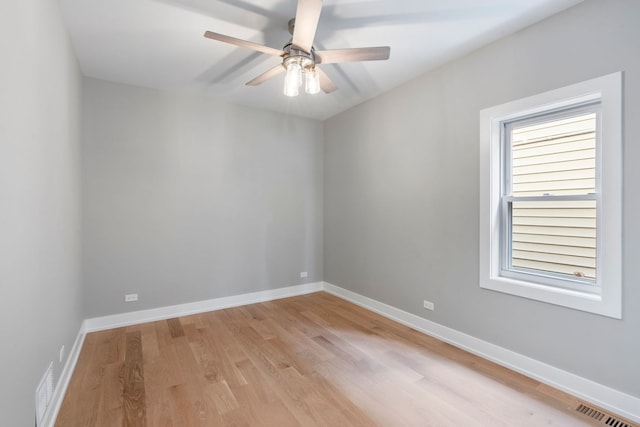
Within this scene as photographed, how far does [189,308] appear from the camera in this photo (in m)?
3.64

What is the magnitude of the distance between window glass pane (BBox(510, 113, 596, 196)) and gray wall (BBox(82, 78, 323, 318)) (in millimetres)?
2844

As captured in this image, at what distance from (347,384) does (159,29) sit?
10.5 feet

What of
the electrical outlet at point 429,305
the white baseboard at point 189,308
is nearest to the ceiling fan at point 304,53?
the electrical outlet at point 429,305

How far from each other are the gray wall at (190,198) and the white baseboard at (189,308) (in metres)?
0.08

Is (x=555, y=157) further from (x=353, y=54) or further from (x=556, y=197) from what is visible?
(x=353, y=54)

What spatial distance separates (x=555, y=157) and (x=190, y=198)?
382 centimetres

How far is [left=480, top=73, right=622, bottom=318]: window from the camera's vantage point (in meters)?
1.90

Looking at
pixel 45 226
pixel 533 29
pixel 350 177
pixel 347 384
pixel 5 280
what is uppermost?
pixel 533 29

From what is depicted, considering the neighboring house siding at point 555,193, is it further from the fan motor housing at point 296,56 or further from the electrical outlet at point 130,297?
the electrical outlet at point 130,297

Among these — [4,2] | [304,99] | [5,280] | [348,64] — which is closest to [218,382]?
[5,280]

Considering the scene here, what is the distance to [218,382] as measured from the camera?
7.22 ft

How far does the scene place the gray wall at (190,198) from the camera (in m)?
3.19

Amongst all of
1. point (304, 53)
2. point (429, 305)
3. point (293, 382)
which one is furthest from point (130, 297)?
point (429, 305)

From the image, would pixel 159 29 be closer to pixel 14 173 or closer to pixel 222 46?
pixel 222 46
